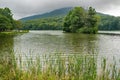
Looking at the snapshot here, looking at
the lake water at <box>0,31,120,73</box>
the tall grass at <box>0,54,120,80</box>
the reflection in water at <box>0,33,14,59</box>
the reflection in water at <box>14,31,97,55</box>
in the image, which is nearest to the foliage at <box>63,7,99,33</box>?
the reflection in water at <box>14,31,97,55</box>

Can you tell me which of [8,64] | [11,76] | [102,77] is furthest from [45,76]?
[8,64]

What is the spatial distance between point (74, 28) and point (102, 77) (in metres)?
109

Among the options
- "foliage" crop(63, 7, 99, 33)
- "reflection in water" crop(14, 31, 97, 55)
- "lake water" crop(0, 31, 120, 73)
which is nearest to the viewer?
"lake water" crop(0, 31, 120, 73)

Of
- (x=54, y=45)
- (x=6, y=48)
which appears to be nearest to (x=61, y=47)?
(x=54, y=45)

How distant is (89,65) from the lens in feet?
42.2

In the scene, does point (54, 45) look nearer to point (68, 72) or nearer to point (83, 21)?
point (68, 72)

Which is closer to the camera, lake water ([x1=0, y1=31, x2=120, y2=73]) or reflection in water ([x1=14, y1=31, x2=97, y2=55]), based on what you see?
lake water ([x1=0, y1=31, x2=120, y2=73])

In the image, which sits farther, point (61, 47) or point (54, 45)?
point (54, 45)

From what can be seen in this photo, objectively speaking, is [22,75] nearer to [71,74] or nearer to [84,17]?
[71,74]

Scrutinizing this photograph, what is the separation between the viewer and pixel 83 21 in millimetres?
116438

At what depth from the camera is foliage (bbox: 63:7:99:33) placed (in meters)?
113

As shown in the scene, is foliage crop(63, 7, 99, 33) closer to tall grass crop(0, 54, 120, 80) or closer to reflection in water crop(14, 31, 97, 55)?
reflection in water crop(14, 31, 97, 55)

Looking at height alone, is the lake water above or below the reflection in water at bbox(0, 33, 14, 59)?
below

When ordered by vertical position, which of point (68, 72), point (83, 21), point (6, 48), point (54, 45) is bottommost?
point (54, 45)
